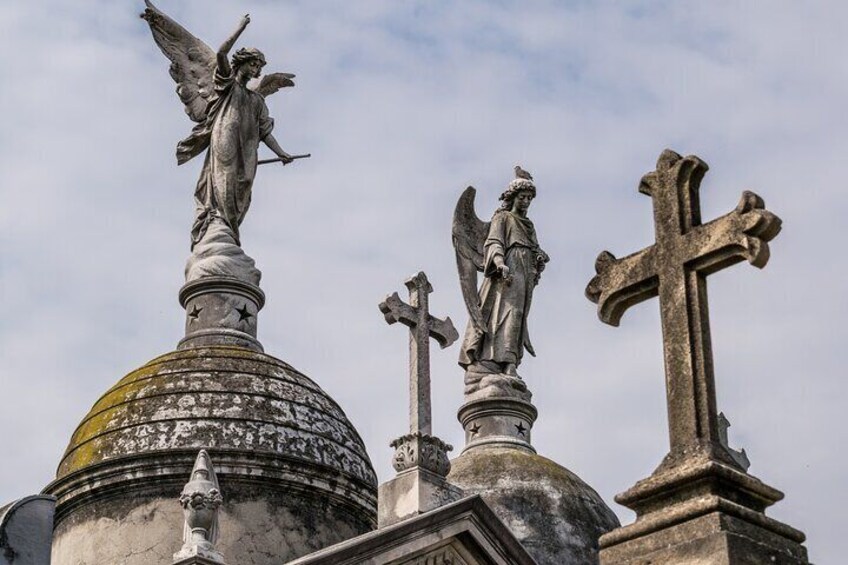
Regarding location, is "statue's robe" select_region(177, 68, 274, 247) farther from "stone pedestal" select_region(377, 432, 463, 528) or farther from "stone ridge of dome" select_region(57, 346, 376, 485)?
"stone pedestal" select_region(377, 432, 463, 528)

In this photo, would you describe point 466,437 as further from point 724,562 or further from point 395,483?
point 724,562

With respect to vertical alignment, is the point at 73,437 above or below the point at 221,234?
below

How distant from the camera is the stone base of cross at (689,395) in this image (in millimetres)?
6953

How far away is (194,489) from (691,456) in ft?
15.7

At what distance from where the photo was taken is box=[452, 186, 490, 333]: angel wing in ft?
50.6

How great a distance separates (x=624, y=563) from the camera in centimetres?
718

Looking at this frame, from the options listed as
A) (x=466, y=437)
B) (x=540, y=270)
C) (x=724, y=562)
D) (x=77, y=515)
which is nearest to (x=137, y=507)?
(x=77, y=515)

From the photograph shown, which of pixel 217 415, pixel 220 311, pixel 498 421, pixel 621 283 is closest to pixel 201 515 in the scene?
pixel 217 415

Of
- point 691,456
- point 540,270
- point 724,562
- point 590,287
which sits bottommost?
point 724,562

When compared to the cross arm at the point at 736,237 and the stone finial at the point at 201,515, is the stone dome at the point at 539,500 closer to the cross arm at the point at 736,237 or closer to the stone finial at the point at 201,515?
the stone finial at the point at 201,515

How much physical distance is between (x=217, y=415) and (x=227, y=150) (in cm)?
325

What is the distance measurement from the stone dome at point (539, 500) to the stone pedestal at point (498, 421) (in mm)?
93

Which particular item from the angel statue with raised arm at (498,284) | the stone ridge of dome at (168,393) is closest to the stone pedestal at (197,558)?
the stone ridge of dome at (168,393)

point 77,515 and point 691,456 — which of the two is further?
point 77,515
